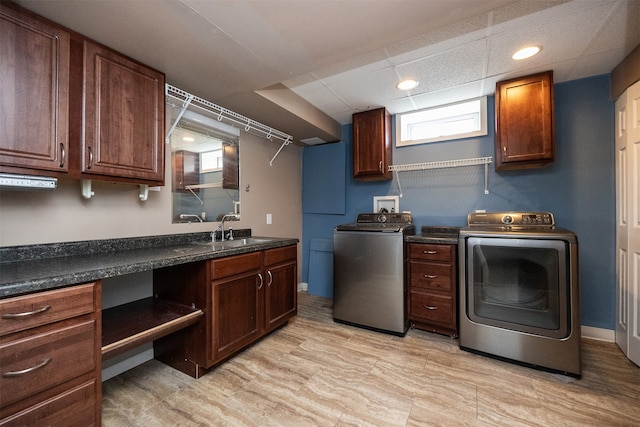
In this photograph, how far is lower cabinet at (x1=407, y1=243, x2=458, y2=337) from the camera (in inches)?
90.0

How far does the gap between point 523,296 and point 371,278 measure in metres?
1.20

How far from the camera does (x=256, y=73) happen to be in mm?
1815

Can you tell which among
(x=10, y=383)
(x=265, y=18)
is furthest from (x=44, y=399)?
(x=265, y=18)

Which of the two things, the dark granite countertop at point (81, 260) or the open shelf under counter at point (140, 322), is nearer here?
the dark granite countertop at point (81, 260)

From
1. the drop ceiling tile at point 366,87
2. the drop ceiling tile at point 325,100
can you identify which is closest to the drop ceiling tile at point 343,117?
the drop ceiling tile at point 325,100

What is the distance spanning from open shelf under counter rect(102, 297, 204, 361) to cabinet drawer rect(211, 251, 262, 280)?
0.97 ft

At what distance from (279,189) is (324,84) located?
4.85 feet

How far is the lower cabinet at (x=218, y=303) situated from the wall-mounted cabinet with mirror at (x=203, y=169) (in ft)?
2.08

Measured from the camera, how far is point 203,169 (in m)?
2.41

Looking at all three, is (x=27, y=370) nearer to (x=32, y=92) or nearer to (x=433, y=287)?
(x=32, y=92)

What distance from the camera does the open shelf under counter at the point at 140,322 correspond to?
1373 mm

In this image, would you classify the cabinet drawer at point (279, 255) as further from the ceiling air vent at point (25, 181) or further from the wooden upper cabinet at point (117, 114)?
the ceiling air vent at point (25, 181)

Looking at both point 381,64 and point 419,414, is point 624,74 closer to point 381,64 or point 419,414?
point 381,64

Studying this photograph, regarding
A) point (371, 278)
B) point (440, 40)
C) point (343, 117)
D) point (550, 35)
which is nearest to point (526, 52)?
point (550, 35)
